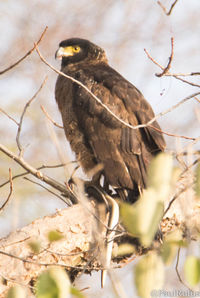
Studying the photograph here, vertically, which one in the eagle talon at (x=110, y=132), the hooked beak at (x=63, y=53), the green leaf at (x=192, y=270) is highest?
the hooked beak at (x=63, y=53)

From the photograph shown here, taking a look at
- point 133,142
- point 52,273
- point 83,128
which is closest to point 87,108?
point 83,128

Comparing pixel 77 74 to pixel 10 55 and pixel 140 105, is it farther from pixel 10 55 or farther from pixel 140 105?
pixel 10 55

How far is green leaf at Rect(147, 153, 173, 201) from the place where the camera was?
2012 millimetres

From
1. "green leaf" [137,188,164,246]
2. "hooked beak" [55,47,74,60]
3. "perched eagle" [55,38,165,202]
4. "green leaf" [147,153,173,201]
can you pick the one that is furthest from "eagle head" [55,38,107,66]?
"green leaf" [137,188,164,246]

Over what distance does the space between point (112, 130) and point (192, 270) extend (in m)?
2.79

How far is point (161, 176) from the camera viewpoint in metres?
2.02

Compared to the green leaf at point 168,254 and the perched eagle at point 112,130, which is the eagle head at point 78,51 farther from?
the green leaf at point 168,254

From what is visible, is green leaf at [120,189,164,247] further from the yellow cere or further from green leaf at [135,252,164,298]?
the yellow cere

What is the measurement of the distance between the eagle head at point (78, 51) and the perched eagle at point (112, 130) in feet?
2.18

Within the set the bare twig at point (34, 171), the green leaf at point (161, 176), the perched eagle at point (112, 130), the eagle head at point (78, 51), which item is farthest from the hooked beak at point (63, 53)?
the green leaf at point (161, 176)

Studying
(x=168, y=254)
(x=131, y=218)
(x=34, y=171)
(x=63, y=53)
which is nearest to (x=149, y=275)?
(x=168, y=254)

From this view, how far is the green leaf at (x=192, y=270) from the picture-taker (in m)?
1.99

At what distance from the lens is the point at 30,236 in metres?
3.68

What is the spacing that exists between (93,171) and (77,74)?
3.71 feet
